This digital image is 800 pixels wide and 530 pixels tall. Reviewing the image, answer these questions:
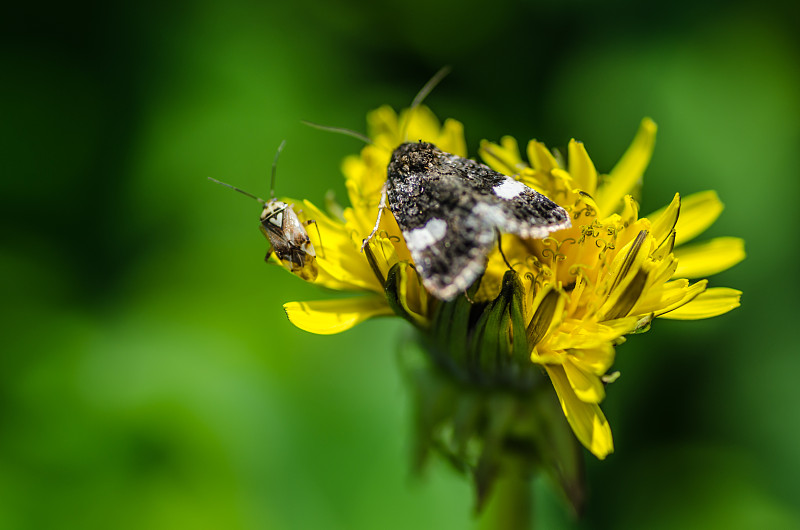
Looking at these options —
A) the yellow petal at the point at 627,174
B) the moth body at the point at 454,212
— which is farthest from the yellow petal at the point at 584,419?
the yellow petal at the point at 627,174

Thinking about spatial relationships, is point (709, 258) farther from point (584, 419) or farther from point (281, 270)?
point (281, 270)

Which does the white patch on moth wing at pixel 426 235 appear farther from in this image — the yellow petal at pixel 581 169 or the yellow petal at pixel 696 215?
the yellow petal at pixel 696 215

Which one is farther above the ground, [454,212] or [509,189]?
[509,189]

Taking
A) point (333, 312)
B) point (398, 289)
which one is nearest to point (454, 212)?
point (398, 289)

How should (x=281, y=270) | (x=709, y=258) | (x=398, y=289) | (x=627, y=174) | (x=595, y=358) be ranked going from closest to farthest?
(x=595, y=358) → (x=398, y=289) → (x=709, y=258) → (x=627, y=174) → (x=281, y=270)

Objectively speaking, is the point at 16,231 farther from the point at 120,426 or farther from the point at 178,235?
the point at 120,426

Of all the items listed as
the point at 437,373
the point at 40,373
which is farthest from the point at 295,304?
the point at 40,373
